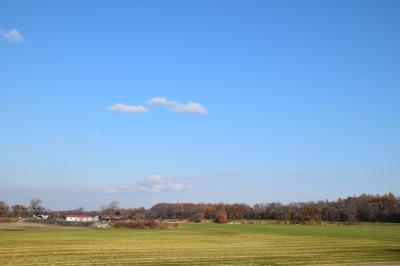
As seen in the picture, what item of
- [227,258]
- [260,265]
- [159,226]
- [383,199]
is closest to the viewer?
[260,265]

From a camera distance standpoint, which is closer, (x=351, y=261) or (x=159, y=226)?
(x=351, y=261)

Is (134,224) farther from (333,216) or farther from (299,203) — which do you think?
(299,203)

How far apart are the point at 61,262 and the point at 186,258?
7969mm

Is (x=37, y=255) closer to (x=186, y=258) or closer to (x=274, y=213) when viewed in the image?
(x=186, y=258)

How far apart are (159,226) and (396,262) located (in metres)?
78.1

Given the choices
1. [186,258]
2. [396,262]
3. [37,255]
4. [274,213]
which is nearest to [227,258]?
[186,258]

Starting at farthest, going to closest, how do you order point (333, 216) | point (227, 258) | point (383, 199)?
point (383, 199) → point (333, 216) → point (227, 258)

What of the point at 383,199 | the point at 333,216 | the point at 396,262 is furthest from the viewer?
the point at 383,199

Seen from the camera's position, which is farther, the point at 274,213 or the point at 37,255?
the point at 274,213

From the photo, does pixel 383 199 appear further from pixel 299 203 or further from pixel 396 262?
pixel 396 262

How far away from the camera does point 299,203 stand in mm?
184750

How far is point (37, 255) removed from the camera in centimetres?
3388

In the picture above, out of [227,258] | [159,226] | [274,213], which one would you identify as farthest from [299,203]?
[227,258]

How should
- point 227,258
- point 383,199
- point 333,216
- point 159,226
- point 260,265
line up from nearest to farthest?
point 260,265
point 227,258
point 159,226
point 333,216
point 383,199
